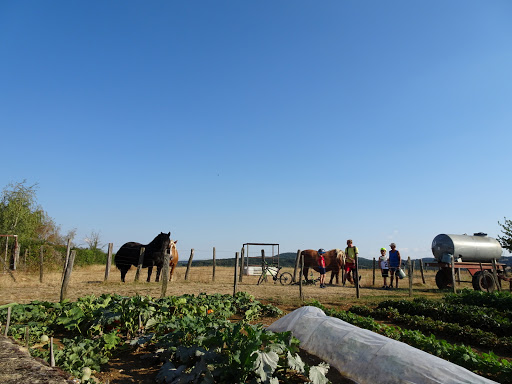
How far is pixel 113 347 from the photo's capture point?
511 cm

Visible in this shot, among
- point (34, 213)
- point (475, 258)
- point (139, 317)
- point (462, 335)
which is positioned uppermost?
point (34, 213)

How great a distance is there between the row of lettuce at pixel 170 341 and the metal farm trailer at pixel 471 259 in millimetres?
13931

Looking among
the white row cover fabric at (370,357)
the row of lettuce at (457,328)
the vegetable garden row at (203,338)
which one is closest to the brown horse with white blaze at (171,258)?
the vegetable garden row at (203,338)

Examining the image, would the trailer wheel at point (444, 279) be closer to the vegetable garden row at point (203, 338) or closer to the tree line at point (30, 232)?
the vegetable garden row at point (203, 338)

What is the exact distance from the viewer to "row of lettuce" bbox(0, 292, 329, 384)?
377 centimetres

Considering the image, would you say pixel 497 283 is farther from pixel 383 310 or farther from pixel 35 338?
pixel 35 338

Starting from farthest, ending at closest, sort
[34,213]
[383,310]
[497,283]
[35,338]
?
1. [34,213]
2. [497,283]
3. [383,310]
4. [35,338]

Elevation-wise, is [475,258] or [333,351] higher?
[475,258]

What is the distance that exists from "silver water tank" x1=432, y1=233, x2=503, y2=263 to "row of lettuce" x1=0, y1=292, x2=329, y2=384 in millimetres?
14082

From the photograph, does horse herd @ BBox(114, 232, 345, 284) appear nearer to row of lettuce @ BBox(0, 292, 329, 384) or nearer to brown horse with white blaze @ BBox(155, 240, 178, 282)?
brown horse with white blaze @ BBox(155, 240, 178, 282)

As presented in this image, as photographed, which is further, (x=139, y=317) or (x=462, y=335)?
(x=462, y=335)

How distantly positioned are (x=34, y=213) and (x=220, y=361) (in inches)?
1153

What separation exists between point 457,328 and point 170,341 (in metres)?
6.31

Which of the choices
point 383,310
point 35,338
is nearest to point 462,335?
point 383,310
